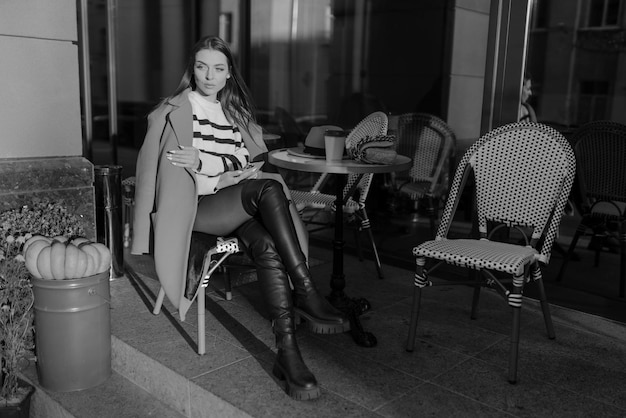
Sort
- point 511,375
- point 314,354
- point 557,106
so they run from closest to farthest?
point 511,375
point 314,354
point 557,106

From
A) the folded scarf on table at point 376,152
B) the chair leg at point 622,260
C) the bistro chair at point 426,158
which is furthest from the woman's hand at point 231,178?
the chair leg at point 622,260

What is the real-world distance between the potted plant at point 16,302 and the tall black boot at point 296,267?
1.13m

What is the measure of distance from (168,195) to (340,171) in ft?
2.65

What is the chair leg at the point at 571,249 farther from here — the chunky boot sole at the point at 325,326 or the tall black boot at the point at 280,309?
the tall black boot at the point at 280,309

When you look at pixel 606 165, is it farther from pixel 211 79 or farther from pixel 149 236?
pixel 149 236

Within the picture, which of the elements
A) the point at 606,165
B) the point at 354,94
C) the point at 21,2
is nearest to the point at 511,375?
the point at 606,165

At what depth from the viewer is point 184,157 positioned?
9.07 feet

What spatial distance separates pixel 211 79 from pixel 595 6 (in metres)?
2.15

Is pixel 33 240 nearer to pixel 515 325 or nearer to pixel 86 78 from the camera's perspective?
pixel 86 78

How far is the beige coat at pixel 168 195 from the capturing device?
279cm

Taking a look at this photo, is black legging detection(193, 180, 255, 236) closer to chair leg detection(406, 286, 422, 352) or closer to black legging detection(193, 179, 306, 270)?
black legging detection(193, 179, 306, 270)

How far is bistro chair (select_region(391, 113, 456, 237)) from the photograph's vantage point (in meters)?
4.22

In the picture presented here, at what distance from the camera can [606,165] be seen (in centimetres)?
365

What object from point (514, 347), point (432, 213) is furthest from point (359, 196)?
point (514, 347)
